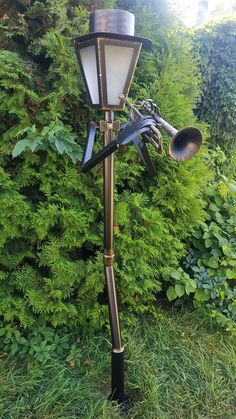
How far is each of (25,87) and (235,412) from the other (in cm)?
219

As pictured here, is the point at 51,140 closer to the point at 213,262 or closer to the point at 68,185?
the point at 68,185

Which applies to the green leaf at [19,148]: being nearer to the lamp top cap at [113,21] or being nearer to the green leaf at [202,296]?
the lamp top cap at [113,21]

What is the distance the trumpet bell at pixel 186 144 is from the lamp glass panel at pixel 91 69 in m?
0.50

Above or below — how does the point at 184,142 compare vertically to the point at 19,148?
above

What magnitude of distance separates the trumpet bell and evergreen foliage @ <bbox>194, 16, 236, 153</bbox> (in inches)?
96.5

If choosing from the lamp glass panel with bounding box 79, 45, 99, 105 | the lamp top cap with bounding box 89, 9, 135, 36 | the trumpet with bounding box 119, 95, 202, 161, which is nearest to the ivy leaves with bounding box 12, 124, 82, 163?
the lamp glass panel with bounding box 79, 45, 99, 105

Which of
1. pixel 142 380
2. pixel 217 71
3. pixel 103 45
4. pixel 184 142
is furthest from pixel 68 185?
pixel 217 71

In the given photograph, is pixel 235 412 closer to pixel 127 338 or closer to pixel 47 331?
pixel 127 338

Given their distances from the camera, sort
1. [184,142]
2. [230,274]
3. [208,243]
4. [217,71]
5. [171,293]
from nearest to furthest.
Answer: [184,142], [171,293], [230,274], [208,243], [217,71]

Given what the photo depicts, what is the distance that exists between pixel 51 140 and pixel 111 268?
0.74 m

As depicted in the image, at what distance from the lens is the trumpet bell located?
1063mm

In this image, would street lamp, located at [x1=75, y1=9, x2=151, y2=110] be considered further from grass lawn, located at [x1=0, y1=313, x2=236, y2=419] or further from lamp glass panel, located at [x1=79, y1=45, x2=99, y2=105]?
grass lawn, located at [x1=0, y1=313, x2=236, y2=419]

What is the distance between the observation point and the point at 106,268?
1.58m

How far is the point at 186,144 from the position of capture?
1089 mm
